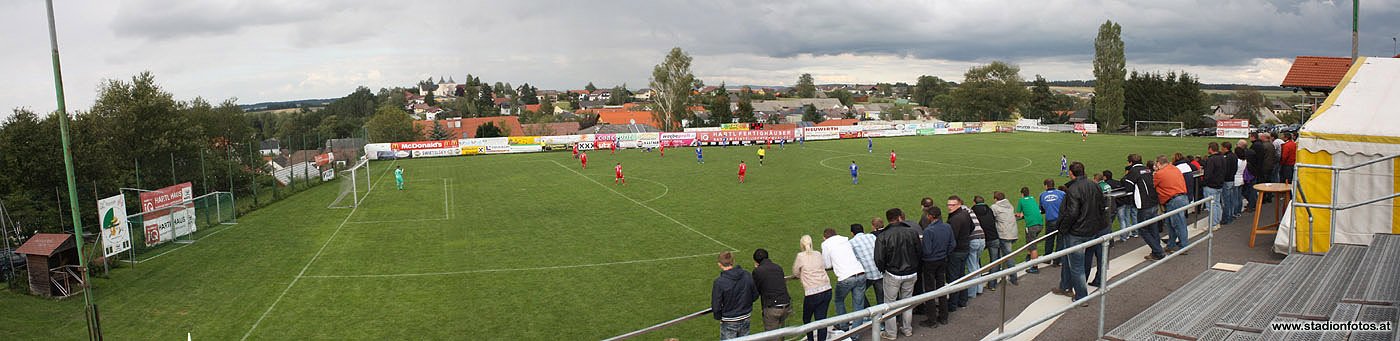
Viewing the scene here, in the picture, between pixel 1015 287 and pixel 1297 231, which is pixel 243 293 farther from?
pixel 1297 231

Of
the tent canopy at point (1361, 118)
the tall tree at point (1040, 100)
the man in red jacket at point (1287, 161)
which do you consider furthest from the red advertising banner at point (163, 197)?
the tall tree at point (1040, 100)

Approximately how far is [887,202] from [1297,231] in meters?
16.8

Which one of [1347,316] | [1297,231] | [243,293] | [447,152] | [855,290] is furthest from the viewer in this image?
[447,152]

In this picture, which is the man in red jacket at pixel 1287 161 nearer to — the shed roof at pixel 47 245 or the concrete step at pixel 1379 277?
the concrete step at pixel 1379 277

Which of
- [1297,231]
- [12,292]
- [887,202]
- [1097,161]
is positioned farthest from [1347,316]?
[1097,161]

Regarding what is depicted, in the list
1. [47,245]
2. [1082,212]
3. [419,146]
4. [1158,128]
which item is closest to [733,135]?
[419,146]

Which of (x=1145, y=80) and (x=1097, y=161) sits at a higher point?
(x=1145, y=80)

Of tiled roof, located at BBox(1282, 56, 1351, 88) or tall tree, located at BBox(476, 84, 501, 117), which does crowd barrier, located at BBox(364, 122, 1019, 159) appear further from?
tall tree, located at BBox(476, 84, 501, 117)

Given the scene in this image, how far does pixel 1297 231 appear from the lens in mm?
9172

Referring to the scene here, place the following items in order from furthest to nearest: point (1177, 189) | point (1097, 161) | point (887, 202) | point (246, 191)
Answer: point (1097, 161), point (246, 191), point (887, 202), point (1177, 189)

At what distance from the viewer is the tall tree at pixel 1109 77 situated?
82.9 m

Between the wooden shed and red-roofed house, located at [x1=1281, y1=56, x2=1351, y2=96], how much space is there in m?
26.4

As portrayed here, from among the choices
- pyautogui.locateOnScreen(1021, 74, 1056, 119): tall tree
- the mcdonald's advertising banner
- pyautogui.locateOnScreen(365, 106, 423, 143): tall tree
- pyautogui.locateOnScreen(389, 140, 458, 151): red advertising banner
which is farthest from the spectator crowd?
pyautogui.locateOnScreen(1021, 74, 1056, 119): tall tree

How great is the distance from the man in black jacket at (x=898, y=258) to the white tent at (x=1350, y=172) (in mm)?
4614
